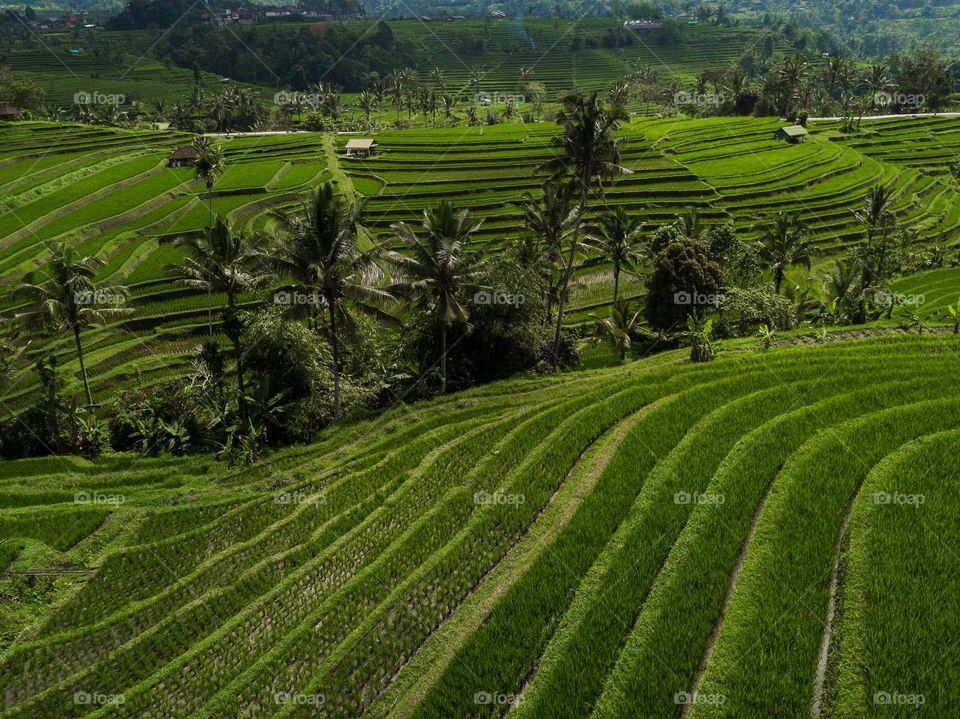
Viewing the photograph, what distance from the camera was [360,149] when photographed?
6919cm

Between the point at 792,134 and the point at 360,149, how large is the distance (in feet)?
171

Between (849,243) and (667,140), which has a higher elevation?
(667,140)

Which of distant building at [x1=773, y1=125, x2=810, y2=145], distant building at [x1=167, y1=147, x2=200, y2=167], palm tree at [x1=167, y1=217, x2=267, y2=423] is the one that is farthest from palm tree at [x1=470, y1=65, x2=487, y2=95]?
palm tree at [x1=167, y1=217, x2=267, y2=423]

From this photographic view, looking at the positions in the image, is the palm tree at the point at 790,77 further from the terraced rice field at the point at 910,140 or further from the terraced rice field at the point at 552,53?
the terraced rice field at the point at 552,53

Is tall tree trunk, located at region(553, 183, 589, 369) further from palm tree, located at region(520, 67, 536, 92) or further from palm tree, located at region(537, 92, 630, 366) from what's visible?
palm tree, located at region(520, 67, 536, 92)

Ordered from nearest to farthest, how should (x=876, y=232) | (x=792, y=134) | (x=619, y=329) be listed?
(x=619, y=329) < (x=876, y=232) < (x=792, y=134)

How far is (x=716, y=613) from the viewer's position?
12312mm

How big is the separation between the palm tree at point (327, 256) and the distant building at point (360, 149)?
50000 millimetres

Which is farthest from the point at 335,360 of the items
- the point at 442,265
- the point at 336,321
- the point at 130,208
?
the point at 130,208

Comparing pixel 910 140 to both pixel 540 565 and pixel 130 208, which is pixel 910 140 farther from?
pixel 540 565

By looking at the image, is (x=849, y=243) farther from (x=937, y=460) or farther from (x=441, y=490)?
(x=441, y=490)

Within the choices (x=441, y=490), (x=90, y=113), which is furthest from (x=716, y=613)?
(x=90, y=113)

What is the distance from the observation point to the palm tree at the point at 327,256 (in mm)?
21375

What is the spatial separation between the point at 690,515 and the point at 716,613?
3110mm
